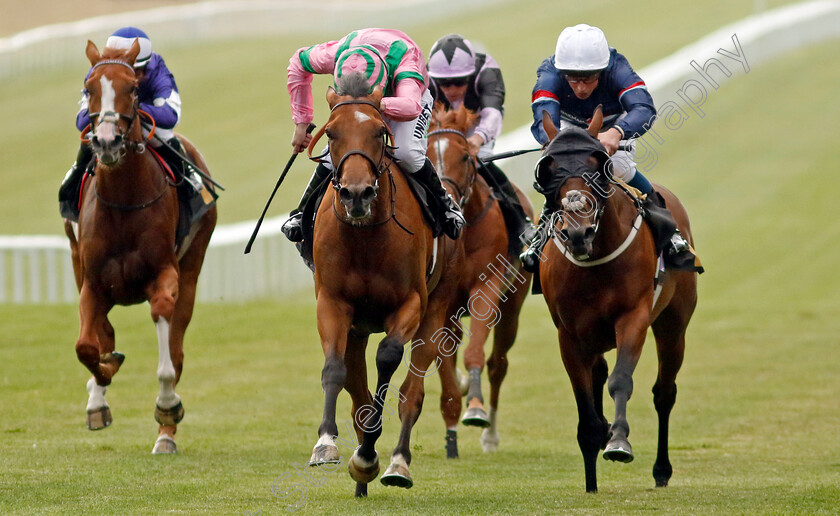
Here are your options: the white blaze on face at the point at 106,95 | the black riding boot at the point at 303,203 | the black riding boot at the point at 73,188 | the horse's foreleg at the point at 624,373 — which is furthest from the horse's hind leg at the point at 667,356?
the black riding boot at the point at 73,188

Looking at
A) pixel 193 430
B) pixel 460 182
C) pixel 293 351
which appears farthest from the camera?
pixel 293 351

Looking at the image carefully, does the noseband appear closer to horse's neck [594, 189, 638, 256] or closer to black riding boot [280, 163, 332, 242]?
black riding boot [280, 163, 332, 242]

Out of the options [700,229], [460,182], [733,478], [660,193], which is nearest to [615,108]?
[660,193]

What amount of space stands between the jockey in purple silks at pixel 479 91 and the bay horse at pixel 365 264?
2920mm

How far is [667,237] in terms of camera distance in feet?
26.4

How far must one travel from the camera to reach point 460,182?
9727 millimetres

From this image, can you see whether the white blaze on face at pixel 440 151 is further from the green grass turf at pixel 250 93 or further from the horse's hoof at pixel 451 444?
the green grass turf at pixel 250 93

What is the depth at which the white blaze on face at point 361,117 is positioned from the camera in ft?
22.6

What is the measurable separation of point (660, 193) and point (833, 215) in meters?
16.9

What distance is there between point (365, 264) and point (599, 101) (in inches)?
81.4

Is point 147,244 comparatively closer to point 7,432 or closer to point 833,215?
point 7,432

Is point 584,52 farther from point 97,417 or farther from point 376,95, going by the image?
point 97,417

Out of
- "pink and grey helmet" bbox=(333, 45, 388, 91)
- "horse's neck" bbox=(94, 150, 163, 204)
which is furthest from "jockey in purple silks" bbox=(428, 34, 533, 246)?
"pink and grey helmet" bbox=(333, 45, 388, 91)

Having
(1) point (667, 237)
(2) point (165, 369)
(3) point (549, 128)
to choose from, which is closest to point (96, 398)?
(2) point (165, 369)
